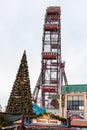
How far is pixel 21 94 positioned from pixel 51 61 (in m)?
58.9

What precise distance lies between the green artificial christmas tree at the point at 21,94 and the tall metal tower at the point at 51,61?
156 feet

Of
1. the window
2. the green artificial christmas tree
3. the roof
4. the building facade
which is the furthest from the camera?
the roof

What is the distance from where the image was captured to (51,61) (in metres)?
128

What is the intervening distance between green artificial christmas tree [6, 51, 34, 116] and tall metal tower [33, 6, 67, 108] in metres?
47.7

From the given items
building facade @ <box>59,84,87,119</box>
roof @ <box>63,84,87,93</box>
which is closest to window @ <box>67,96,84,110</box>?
building facade @ <box>59,84,87,119</box>

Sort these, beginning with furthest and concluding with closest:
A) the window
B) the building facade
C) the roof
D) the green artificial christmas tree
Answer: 1. the roof
2. the window
3. the building facade
4. the green artificial christmas tree

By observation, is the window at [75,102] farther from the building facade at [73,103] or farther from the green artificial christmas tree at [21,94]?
the green artificial christmas tree at [21,94]

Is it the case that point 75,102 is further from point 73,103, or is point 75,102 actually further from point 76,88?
point 76,88

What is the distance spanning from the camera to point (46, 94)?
410 feet

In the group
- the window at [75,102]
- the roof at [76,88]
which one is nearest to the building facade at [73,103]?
the window at [75,102]

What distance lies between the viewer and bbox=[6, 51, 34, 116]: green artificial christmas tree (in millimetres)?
67625

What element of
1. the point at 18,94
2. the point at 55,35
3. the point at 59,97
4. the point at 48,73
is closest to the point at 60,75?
the point at 48,73

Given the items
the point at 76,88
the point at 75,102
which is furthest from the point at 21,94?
the point at 76,88

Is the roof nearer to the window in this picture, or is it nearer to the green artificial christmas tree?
the window
